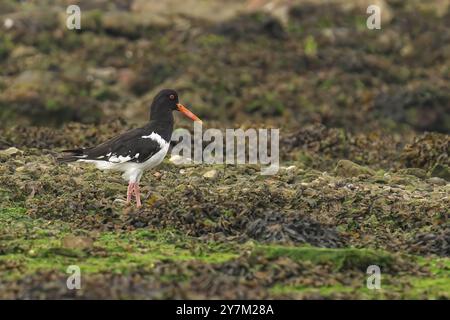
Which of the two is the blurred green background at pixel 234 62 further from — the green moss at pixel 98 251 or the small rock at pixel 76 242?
the small rock at pixel 76 242

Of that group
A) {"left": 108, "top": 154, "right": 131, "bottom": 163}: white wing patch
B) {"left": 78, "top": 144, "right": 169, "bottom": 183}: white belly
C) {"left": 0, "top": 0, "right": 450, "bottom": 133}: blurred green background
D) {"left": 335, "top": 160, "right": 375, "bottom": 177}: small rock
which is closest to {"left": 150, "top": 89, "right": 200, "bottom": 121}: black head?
{"left": 78, "top": 144, "right": 169, "bottom": 183}: white belly

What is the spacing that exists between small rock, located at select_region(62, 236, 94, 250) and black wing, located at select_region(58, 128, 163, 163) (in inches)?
72.1

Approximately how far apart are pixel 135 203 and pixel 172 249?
1.75 metres

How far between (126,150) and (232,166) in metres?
2.87

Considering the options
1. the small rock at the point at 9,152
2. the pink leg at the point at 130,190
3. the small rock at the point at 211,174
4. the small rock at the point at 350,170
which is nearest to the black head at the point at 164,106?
the pink leg at the point at 130,190

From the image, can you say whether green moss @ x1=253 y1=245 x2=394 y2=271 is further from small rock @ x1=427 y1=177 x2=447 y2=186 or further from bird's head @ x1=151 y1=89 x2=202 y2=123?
small rock @ x1=427 y1=177 x2=447 y2=186

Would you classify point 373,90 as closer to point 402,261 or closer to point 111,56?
point 111,56

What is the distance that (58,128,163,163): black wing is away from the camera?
1212cm

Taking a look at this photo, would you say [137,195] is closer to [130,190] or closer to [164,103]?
[130,190]

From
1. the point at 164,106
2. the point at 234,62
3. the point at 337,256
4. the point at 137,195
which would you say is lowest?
the point at 337,256

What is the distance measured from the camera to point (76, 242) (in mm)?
10367

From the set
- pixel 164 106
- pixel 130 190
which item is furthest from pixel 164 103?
pixel 130 190

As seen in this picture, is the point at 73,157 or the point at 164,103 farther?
the point at 164,103
